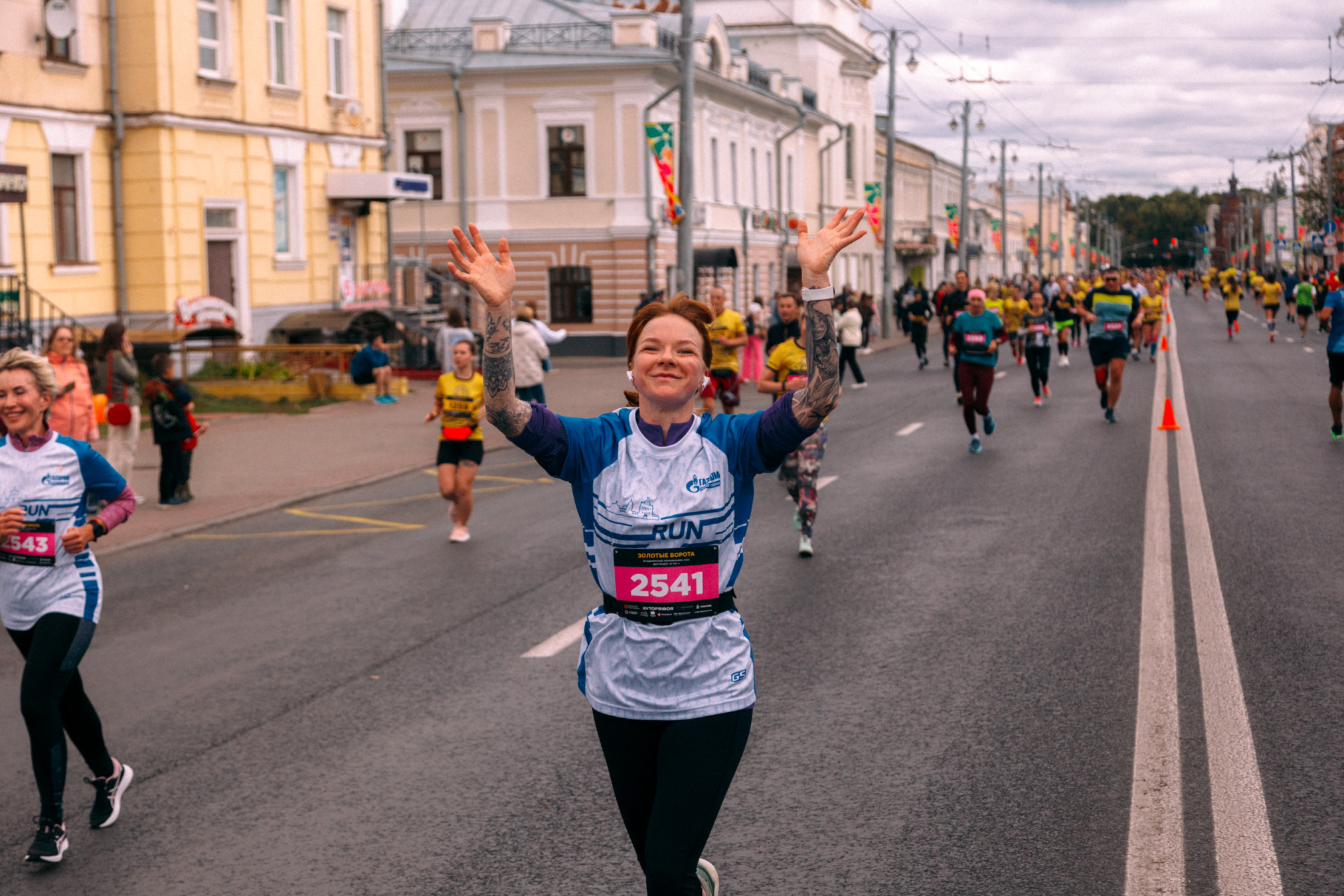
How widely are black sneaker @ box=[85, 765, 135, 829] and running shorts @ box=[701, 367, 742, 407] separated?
12.4m

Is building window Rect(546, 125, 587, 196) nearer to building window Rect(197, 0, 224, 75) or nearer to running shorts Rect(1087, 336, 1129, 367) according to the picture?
building window Rect(197, 0, 224, 75)

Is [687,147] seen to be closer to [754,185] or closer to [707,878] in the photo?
[707,878]

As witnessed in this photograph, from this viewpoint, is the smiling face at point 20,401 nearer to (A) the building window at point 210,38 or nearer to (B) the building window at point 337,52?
(A) the building window at point 210,38

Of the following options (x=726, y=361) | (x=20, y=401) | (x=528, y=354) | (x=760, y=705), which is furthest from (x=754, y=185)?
(x=20, y=401)

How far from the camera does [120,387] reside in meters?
14.8

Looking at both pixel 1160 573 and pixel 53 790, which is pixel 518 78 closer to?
pixel 1160 573

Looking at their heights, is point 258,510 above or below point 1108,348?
below

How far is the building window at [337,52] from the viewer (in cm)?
3269

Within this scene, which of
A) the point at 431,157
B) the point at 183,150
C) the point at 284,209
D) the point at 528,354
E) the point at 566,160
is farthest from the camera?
the point at 431,157

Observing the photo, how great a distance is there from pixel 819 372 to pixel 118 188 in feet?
85.2

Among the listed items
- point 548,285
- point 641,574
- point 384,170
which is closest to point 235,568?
point 641,574

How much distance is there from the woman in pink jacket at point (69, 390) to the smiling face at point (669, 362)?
9.27m

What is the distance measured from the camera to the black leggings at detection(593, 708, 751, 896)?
3.69 meters

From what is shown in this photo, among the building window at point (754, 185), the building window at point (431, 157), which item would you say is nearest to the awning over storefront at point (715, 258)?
the building window at point (754, 185)
